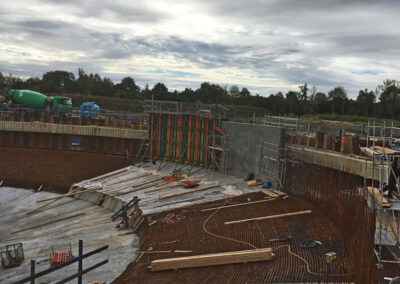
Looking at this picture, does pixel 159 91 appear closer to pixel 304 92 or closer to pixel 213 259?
pixel 304 92

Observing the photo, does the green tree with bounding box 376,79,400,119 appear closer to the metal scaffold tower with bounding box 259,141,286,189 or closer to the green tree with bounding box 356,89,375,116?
the green tree with bounding box 356,89,375,116

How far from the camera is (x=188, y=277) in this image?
10.0 metres

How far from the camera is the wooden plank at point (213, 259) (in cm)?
1047

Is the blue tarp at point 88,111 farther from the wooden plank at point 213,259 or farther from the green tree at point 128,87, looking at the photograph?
the green tree at point 128,87

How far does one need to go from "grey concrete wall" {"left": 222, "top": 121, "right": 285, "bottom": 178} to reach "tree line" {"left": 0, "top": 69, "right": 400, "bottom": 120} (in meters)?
23.9

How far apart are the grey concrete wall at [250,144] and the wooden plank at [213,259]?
8160mm

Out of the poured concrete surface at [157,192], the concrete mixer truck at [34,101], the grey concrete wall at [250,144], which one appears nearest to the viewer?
the poured concrete surface at [157,192]

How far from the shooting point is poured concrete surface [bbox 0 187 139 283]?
1242 cm

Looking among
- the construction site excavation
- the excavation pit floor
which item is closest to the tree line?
the construction site excavation

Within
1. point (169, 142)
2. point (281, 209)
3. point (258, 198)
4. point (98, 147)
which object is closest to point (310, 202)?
point (281, 209)

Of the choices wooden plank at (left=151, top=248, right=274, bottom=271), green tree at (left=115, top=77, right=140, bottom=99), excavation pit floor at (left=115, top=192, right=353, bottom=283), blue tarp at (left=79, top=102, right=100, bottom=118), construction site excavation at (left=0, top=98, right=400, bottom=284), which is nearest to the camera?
excavation pit floor at (left=115, top=192, right=353, bottom=283)

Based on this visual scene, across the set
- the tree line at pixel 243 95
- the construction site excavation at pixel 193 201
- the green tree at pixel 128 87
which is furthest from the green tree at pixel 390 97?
the green tree at pixel 128 87

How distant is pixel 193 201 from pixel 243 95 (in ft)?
201

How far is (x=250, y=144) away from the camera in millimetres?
20297
